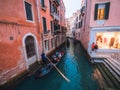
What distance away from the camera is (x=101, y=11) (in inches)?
353

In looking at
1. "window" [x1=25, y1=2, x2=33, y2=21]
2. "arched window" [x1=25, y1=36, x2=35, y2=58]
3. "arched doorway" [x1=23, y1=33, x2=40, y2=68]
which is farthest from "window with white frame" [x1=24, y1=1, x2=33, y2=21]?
"arched window" [x1=25, y1=36, x2=35, y2=58]

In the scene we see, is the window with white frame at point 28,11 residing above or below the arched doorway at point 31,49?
above

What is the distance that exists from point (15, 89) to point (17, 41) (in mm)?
3379

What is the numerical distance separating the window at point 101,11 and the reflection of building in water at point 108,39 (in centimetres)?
292

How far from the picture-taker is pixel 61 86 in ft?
18.3

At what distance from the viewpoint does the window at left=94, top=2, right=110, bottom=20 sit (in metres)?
8.64

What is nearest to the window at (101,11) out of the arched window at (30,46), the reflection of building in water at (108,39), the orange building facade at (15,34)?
the reflection of building in water at (108,39)

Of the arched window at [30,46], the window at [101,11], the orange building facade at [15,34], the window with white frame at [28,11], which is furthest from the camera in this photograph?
the window at [101,11]

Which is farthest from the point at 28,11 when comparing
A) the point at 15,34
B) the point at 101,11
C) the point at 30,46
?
the point at 101,11

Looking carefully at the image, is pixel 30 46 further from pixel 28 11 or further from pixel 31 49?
pixel 28 11

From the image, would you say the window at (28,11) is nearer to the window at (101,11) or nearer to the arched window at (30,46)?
the arched window at (30,46)

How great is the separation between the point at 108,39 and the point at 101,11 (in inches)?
195

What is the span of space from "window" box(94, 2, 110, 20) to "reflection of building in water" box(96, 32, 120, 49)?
9.57 ft

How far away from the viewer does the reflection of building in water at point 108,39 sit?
10645mm
